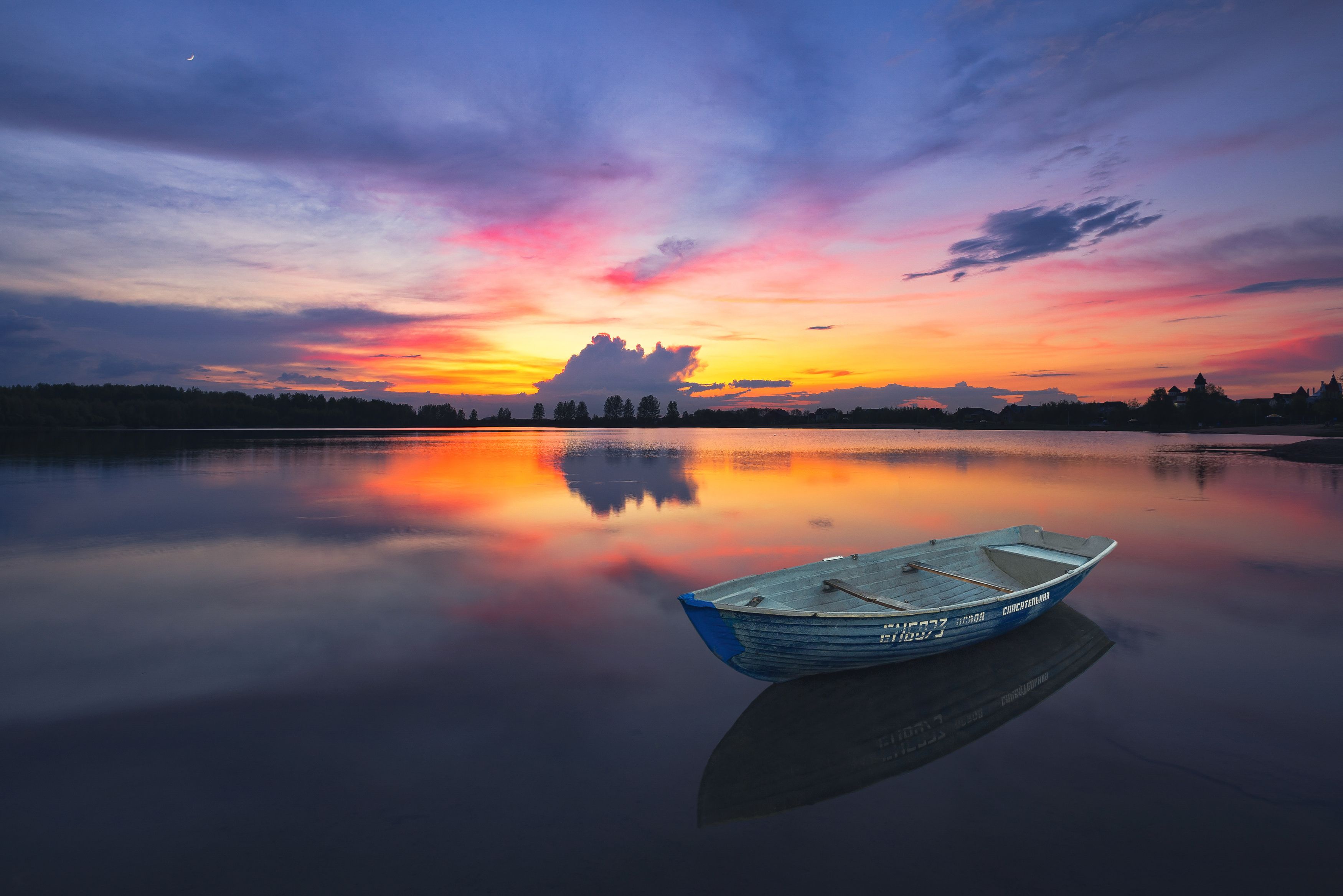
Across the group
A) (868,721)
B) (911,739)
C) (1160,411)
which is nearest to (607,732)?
(868,721)

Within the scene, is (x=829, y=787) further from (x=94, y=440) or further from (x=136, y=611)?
(x=94, y=440)

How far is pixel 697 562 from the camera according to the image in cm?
1545

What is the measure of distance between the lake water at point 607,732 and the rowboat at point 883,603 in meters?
0.52

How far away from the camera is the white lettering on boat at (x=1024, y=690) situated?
8.02 m

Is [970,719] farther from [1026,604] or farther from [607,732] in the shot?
[607,732]

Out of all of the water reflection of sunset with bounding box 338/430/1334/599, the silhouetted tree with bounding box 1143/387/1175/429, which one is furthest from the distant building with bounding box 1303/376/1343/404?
the water reflection of sunset with bounding box 338/430/1334/599

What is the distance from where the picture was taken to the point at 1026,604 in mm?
9594

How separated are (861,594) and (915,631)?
0.94 meters

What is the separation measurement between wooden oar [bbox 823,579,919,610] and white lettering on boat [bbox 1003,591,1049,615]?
132 centimetres

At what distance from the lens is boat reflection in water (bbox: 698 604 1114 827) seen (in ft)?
20.4

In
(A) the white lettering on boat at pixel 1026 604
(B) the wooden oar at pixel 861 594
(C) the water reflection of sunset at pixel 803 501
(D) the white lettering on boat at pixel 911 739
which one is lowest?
(D) the white lettering on boat at pixel 911 739

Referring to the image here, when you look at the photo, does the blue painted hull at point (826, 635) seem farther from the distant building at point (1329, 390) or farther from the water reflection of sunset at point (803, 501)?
the distant building at point (1329, 390)

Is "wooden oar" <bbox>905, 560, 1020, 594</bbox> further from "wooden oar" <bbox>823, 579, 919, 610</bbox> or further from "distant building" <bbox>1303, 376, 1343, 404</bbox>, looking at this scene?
"distant building" <bbox>1303, 376, 1343, 404</bbox>

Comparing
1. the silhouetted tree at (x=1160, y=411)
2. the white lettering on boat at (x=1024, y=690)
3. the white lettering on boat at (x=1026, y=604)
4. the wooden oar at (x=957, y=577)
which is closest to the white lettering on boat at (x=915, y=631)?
the white lettering on boat at (x=1024, y=690)
